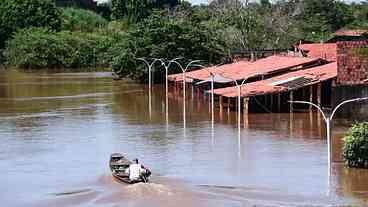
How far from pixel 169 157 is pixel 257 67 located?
2300cm

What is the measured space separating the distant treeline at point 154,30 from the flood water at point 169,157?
16721mm

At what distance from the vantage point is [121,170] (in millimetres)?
28469

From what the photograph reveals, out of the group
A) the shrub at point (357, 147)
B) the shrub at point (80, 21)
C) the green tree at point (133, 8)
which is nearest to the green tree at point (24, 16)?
the shrub at point (80, 21)

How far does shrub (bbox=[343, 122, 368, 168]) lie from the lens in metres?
27.8

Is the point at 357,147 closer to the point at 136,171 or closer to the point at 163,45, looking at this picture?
the point at 136,171

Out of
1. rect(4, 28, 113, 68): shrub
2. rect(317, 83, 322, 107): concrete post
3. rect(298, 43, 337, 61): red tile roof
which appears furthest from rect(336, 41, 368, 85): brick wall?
rect(4, 28, 113, 68): shrub

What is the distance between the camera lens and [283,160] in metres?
31.6

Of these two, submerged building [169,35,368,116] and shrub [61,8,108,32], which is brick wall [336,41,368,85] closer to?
submerged building [169,35,368,116]

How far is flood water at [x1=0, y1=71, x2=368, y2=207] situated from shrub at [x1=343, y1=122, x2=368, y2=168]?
1.32ft

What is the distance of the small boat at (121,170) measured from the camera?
26469 millimetres

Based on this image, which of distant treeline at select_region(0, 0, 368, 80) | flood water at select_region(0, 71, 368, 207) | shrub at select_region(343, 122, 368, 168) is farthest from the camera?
distant treeline at select_region(0, 0, 368, 80)

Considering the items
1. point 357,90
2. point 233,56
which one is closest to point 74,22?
point 233,56

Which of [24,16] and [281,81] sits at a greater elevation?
[24,16]

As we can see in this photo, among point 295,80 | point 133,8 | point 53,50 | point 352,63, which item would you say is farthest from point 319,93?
point 133,8
